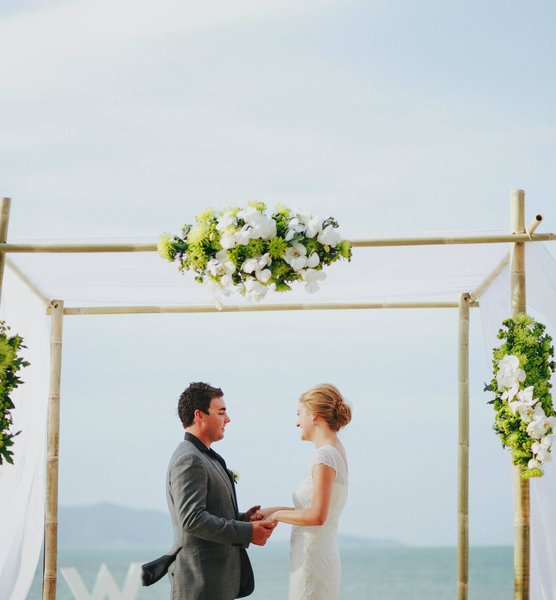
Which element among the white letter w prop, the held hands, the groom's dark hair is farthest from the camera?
the white letter w prop

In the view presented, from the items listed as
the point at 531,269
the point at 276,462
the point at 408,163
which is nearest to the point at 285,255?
the point at 531,269

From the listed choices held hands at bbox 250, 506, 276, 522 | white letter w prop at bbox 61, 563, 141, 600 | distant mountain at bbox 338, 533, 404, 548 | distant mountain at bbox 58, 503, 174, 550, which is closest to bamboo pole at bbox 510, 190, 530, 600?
held hands at bbox 250, 506, 276, 522

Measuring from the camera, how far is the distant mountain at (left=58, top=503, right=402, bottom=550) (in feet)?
115

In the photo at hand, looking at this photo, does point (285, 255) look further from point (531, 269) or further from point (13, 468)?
point (13, 468)

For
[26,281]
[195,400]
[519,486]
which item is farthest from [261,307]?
[519,486]

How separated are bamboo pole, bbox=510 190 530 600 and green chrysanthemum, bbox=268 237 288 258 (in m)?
1.33

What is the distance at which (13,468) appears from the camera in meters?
6.28

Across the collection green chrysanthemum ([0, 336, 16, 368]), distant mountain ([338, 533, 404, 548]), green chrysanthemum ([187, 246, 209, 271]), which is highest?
green chrysanthemum ([187, 246, 209, 271])

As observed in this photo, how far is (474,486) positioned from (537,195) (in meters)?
14.0

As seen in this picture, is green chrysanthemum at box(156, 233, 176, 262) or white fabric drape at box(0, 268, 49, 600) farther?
white fabric drape at box(0, 268, 49, 600)

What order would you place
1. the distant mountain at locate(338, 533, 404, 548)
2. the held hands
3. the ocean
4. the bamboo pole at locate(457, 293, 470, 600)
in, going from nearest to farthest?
1. the held hands
2. the bamboo pole at locate(457, 293, 470, 600)
3. the ocean
4. the distant mountain at locate(338, 533, 404, 548)

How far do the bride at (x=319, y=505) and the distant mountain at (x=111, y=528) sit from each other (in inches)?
1214

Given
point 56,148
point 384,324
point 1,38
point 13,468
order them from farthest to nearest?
1. point 384,324
2. point 56,148
3. point 1,38
4. point 13,468

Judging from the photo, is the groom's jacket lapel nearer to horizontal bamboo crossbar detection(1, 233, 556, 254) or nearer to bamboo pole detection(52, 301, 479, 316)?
horizontal bamboo crossbar detection(1, 233, 556, 254)
